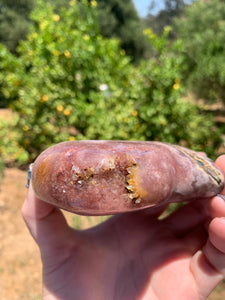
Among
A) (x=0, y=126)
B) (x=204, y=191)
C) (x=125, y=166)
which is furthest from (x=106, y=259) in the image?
(x=0, y=126)

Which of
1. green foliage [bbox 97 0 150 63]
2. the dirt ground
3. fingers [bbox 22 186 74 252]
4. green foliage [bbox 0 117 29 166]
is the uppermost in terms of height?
green foliage [bbox 97 0 150 63]

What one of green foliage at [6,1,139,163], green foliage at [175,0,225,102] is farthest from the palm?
green foliage at [175,0,225,102]

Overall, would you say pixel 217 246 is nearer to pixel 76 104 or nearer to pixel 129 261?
pixel 129 261

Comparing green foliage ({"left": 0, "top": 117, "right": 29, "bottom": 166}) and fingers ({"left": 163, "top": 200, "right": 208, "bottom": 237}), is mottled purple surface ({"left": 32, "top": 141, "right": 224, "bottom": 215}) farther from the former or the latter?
green foliage ({"left": 0, "top": 117, "right": 29, "bottom": 166})

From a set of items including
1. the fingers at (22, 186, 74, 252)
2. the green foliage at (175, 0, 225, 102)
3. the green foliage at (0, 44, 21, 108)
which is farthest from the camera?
the green foliage at (175, 0, 225, 102)

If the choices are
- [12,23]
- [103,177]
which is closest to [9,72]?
[103,177]

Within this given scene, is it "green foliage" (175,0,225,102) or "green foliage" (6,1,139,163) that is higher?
"green foliage" (175,0,225,102)

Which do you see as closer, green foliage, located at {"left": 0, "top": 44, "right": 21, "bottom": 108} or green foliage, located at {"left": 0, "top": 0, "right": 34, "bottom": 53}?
Result: green foliage, located at {"left": 0, "top": 44, "right": 21, "bottom": 108}

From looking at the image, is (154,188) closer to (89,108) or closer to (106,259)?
(106,259)
